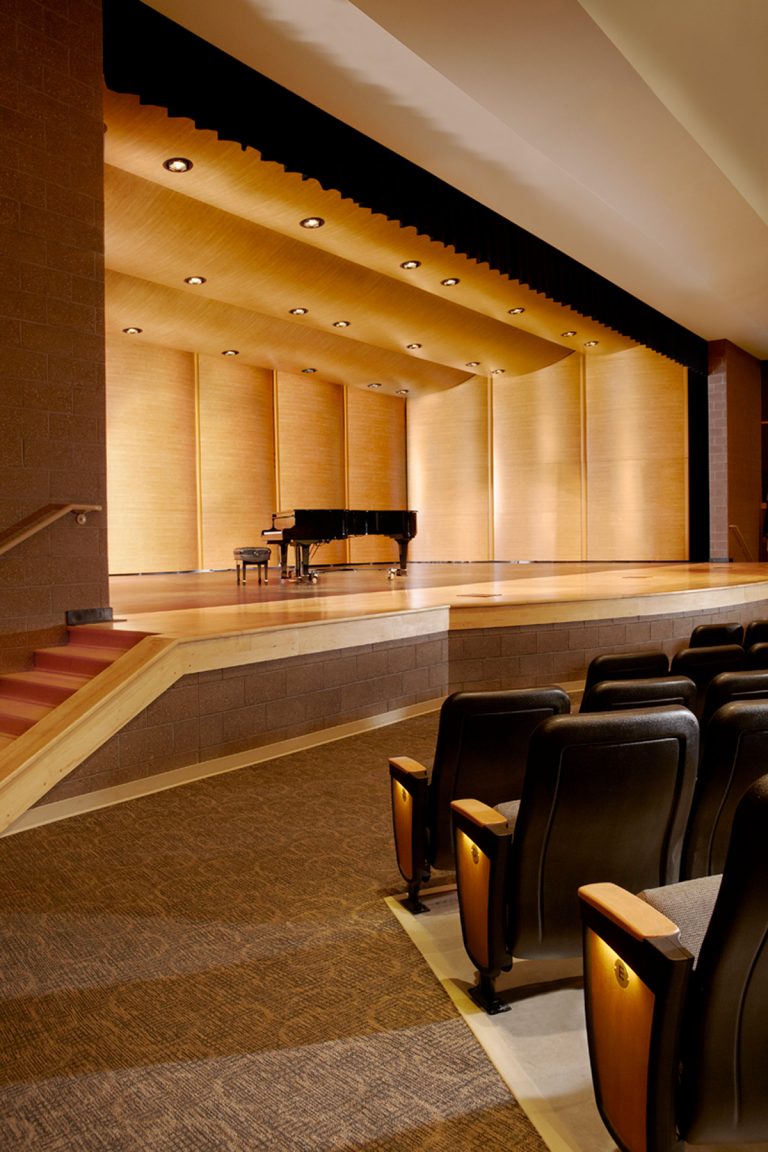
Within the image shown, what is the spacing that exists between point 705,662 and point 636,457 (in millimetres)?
10744

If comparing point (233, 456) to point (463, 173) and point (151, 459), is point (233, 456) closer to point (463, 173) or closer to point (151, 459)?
point (151, 459)

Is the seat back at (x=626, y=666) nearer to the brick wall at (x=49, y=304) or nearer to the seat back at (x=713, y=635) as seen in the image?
the seat back at (x=713, y=635)

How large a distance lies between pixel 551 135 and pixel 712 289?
489 cm

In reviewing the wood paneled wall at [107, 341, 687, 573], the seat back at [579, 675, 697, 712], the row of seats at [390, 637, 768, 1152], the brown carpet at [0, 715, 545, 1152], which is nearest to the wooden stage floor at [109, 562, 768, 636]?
the brown carpet at [0, 715, 545, 1152]

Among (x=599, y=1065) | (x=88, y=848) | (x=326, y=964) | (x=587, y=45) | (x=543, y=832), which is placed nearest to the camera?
(x=599, y=1065)

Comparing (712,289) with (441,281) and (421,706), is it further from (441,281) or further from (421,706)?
(421,706)

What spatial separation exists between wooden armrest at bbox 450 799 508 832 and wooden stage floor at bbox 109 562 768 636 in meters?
2.54

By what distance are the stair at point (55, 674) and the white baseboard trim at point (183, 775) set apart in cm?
55

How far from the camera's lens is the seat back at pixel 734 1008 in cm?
119

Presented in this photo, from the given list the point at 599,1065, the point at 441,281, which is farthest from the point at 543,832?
the point at 441,281

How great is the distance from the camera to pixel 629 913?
4.51ft

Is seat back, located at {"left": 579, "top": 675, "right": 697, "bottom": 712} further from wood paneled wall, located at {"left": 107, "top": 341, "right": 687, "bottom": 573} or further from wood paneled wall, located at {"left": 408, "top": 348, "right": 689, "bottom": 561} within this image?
wood paneled wall, located at {"left": 408, "top": 348, "right": 689, "bottom": 561}

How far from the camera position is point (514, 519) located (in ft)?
50.4

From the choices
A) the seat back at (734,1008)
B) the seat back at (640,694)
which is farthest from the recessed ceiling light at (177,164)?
the seat back at (734,1008)
